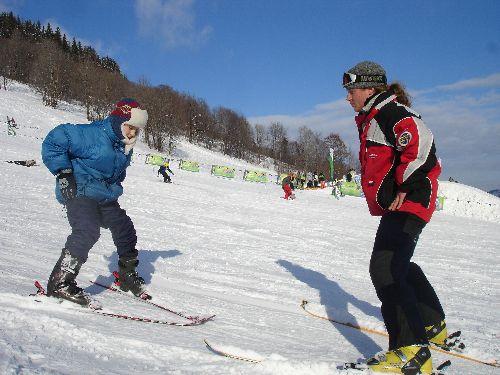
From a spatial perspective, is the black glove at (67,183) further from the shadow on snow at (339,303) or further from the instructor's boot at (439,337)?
the instructor's boot at (439,337)

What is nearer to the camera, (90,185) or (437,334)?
(437,334)

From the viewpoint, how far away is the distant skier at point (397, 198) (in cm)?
247

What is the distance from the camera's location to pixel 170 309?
11.7 feet

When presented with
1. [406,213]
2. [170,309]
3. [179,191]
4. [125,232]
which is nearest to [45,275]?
[125,232]

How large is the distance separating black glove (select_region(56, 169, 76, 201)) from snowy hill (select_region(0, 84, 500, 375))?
2.57ft

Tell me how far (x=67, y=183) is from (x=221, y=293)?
2038 mm

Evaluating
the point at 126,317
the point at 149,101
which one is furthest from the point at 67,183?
the point at 149,101

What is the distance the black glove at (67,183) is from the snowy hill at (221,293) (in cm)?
78

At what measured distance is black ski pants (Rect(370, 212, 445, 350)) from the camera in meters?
2.52

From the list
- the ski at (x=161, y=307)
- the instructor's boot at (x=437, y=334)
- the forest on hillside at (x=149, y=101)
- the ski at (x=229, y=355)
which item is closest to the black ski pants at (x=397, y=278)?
the instructor's boot at (x=437, y=334)

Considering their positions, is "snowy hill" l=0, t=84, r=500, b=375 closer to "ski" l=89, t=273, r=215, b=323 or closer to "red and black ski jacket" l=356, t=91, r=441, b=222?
"ski" l=89, t=273, r=215, b=323

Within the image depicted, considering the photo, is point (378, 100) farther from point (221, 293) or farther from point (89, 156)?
point (221, 293)

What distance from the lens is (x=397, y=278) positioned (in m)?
2.62

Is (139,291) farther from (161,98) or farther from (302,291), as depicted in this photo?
(161,98)
